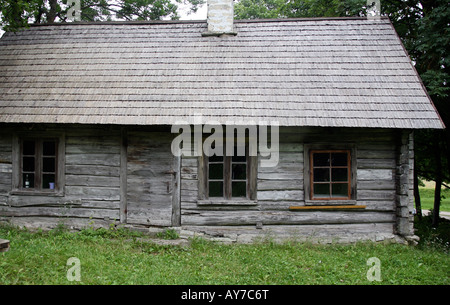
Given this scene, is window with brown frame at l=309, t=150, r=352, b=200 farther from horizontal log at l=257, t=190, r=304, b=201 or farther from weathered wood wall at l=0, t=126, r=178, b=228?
weathered wood wall at l=0, t=126, r=178, b=228

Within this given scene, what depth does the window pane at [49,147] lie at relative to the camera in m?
8.12

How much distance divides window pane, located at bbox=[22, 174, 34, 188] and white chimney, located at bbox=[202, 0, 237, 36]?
5986 mm

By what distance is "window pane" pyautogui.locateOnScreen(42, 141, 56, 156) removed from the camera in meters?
8.12

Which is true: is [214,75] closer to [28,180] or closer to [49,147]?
[49,147]

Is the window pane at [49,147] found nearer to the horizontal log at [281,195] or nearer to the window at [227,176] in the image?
the window at [227,176]

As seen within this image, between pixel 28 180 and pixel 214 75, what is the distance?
528 centimetres

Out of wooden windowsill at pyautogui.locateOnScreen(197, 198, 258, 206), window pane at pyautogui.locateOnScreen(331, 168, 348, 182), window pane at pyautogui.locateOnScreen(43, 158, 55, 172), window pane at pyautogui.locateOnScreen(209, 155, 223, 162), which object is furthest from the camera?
window pane at pyautogui.locateOnScreen(43, 158, 55, 172)

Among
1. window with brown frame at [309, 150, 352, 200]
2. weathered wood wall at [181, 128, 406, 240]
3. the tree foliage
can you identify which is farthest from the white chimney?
the tree foliage

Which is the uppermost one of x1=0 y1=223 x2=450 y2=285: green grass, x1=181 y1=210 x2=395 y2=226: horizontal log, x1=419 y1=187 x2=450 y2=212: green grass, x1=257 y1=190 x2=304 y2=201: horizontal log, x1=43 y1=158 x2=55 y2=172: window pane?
x1=43 y1=158 x2=55 y2=172: window pane
